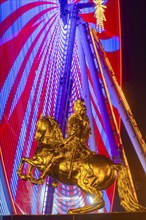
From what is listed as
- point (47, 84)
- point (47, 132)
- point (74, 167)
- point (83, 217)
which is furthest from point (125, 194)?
point (47, 84)

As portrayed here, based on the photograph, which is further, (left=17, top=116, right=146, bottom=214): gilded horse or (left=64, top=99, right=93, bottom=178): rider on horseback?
(left=64, top=99, right=93, bottom=178): rider on horseback

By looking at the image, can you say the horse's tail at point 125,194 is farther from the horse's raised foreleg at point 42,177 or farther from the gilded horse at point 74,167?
the horse's raised foreleg at point 42,177

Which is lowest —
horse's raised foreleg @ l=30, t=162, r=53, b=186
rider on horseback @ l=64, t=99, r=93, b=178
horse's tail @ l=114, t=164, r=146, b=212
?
horse's tail @ l=114, t=164, r=146, b=212

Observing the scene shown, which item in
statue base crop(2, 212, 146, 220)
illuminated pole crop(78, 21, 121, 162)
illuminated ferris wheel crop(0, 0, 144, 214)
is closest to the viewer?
statue base crop(2, 212, 146, 220)

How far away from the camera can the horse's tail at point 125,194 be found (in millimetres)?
3872

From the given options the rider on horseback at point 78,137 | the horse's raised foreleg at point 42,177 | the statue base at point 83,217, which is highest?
the rider on horseback at point 78,137

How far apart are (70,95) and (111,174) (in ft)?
9.57

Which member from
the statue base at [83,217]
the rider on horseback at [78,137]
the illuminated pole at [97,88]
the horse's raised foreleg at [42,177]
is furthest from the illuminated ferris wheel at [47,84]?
the statue base at [83,217]

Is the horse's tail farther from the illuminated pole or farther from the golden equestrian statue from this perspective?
the illuminated pole

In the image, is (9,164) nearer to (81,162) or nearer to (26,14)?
(81,162)

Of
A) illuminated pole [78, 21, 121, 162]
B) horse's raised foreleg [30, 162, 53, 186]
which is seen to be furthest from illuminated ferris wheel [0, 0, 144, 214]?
horse's raised foreleg [30, 162, 53, 186]

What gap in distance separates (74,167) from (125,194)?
56 centimetres

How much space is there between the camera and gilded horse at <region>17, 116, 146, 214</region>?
3.93m

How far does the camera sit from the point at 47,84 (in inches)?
278
